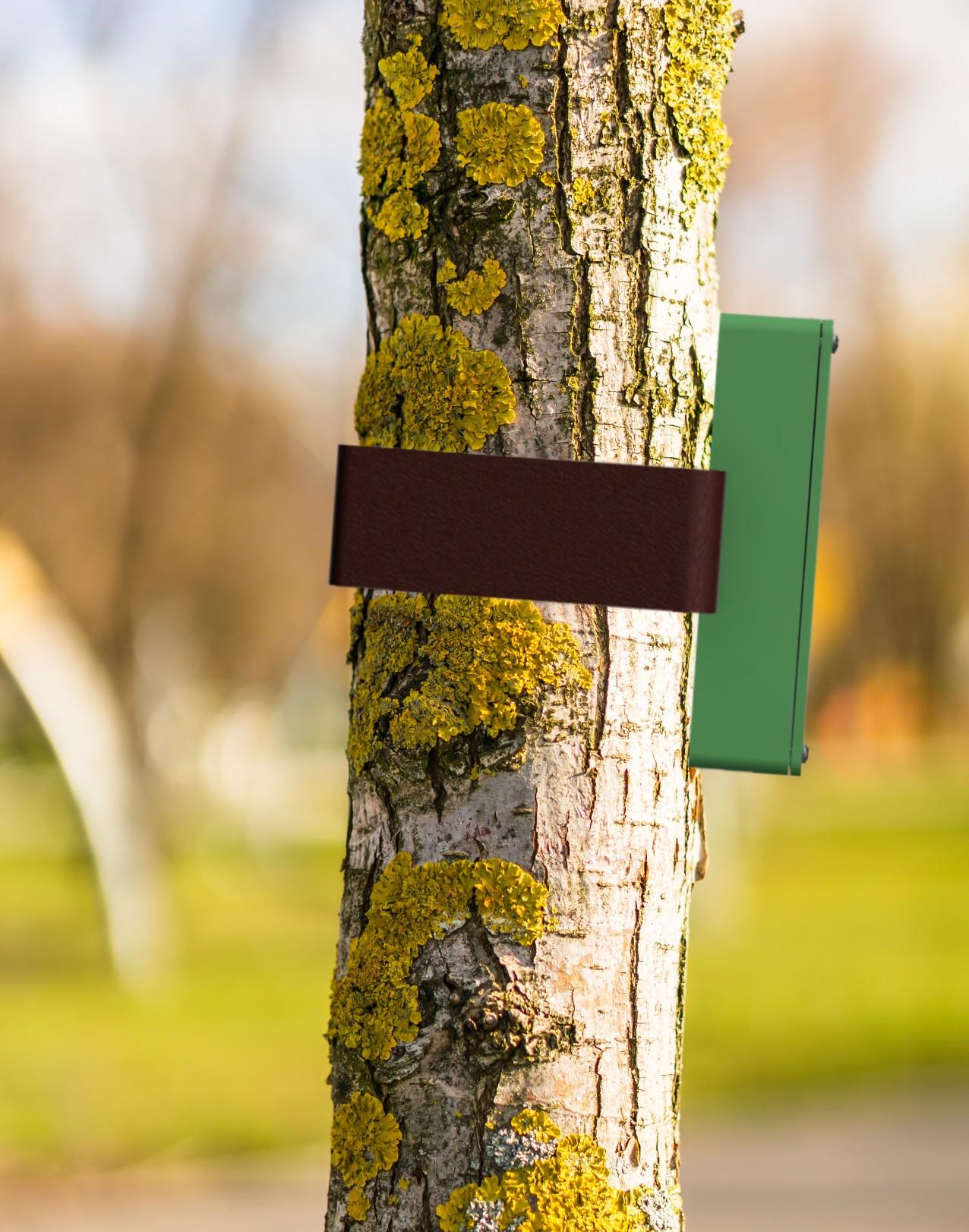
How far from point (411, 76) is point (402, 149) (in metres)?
0.07

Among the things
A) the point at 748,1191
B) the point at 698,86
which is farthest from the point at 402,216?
the point at 748,1191

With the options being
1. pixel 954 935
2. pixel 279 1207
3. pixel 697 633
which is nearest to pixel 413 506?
pixel 697 633

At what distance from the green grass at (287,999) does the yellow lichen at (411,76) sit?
5.32 meters

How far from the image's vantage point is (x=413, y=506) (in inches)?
51.8

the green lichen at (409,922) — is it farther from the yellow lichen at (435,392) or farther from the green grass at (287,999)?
the green grass at (287,999)

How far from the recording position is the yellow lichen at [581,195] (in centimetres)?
136

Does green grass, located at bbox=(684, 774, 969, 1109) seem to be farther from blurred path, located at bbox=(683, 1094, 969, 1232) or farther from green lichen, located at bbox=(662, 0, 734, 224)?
green lichen, located at bbox=(662, 0, 734, 224)

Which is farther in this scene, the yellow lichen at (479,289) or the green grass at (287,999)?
the green grass at (287,999)

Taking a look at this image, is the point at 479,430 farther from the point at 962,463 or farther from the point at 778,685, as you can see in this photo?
the point at 962,463

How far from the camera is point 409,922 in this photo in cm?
135

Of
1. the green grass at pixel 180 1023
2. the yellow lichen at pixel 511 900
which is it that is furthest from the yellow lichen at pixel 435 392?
the green grass at pixel 180 1023

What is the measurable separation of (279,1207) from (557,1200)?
170 inches

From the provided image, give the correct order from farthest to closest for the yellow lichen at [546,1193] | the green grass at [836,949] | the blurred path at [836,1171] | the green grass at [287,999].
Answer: the green grass at [836,949]
the green grass at [287,999]
the blurred path at [836,1171]
the yellow lichen at [546,1193]

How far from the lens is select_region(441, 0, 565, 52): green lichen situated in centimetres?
135
